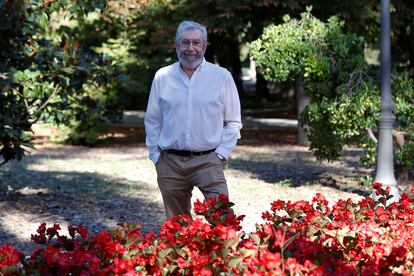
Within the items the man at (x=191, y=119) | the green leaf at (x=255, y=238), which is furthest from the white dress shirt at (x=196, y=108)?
the green leaf at (x=255, y=238)

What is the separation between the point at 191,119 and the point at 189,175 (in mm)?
386

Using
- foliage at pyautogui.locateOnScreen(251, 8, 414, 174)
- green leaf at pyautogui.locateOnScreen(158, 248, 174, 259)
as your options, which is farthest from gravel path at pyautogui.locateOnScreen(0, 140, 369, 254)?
green leaf at pyautogui.locateOnScreen(158, 248, 174, 259)

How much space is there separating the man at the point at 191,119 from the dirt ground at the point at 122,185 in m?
2.40

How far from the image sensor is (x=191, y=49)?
183 inches

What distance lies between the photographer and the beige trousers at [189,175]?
4781mm

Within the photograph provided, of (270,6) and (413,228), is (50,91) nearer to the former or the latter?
(413,228)

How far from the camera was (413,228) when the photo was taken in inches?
161

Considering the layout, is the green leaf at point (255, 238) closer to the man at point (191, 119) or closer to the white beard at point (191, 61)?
the man at point (191, 119)

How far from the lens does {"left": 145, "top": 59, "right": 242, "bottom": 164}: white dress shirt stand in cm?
469

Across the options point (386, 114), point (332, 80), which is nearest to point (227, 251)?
point (386, 114)

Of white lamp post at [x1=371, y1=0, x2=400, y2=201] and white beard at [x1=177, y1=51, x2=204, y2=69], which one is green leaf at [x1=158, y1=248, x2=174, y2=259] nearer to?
white beard at [x1=177, y1=51, x2=204, y2=69]

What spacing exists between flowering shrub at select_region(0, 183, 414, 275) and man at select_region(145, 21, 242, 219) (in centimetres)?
79

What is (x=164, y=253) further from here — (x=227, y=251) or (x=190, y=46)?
(x=190, y=46)

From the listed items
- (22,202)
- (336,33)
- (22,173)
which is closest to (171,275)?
(22,202)
